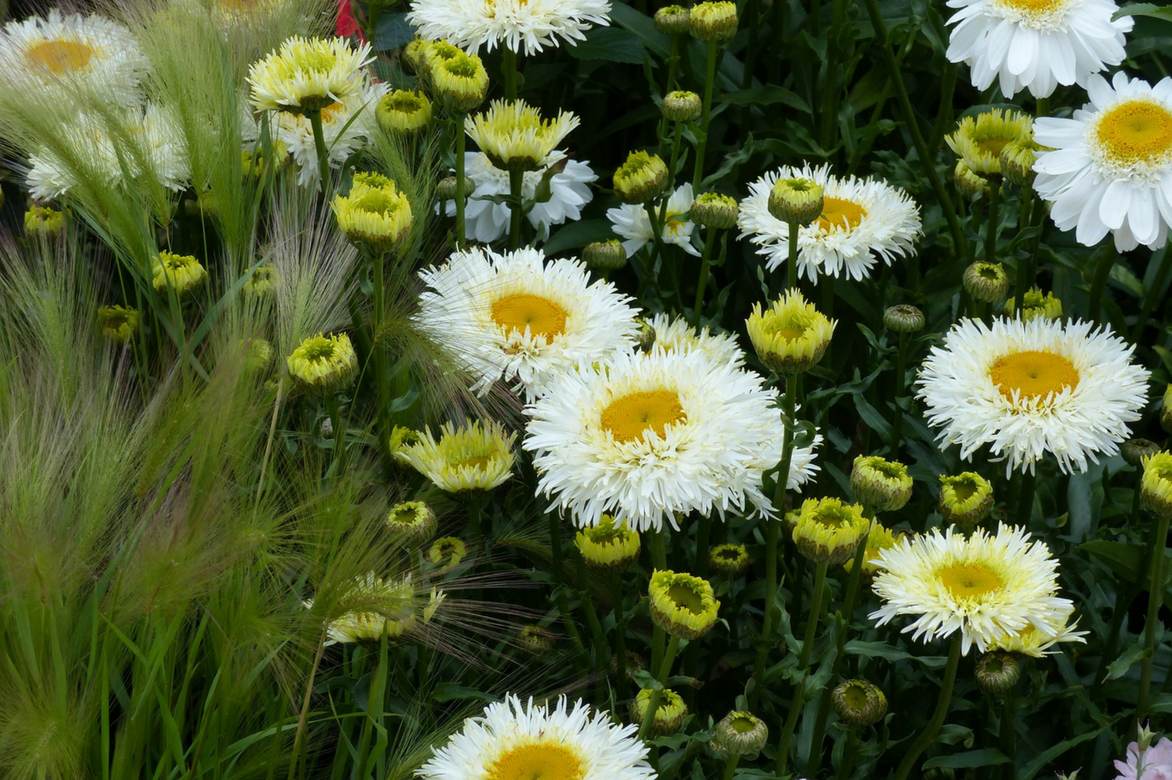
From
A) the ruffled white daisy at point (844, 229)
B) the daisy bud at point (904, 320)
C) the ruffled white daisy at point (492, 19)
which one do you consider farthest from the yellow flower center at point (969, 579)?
the ruffled white daisy at point (492, 19)

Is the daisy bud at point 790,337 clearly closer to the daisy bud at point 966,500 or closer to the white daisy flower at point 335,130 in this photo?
the daisy bud at point 966,500

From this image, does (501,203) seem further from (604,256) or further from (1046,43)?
(1046,43)

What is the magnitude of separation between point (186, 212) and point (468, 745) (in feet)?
2.81

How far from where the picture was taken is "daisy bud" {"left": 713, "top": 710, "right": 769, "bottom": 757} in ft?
3.49

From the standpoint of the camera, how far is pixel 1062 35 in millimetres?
1487

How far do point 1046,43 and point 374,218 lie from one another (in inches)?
28.9

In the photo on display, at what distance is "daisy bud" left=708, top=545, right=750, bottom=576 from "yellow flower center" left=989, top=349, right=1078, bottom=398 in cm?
28

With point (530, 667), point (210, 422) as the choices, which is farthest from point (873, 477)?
point (210, 422)

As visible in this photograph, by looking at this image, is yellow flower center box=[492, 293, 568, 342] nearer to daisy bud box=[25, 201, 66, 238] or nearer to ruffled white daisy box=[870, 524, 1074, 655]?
ruffled white daisy box=[870, 524, 1074, 655]

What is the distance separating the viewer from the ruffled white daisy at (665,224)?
167 cm

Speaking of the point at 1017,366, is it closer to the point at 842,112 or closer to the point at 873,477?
the point at 873,477

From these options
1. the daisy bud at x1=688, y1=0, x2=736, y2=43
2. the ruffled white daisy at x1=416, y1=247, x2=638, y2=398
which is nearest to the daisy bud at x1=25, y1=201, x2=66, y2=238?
the ruffled white daisy at x1=416, y1=247, x2=638, y2=398

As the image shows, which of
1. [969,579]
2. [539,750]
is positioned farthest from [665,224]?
[539,750]

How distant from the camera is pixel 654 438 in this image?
113 cm
